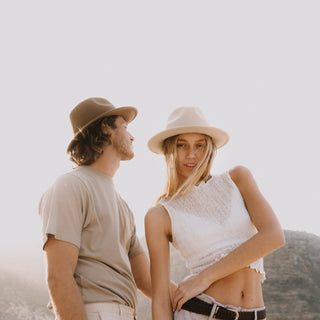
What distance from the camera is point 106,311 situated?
297cm

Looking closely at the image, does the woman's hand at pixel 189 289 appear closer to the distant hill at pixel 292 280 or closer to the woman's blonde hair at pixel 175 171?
the woman's blonde hair at pixel 175 171

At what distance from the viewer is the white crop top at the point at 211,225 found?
2.99 metres

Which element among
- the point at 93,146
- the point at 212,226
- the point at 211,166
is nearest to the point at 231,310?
the point at 212,226

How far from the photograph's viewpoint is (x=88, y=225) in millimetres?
3148

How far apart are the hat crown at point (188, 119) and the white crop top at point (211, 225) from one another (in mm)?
516

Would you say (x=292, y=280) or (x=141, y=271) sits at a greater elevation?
(x=141, y=271)

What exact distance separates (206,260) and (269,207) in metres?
0.64

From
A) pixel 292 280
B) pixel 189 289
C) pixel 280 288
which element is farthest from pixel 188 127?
pixel 292 280

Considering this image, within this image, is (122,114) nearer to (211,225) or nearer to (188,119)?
(188,119)

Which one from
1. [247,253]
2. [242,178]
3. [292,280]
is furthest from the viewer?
[292,280]

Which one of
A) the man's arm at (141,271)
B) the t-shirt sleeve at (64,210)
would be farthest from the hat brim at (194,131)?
the man's arm at (141,271)

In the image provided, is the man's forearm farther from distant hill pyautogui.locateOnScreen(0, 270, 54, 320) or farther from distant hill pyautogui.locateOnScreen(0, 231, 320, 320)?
distant hill pyautogui.locateOnScreen(0, 270, 54, 320)

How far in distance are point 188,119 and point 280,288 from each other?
22.5 meters

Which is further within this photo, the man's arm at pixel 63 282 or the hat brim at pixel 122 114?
the hat brim at pixel 122 114
